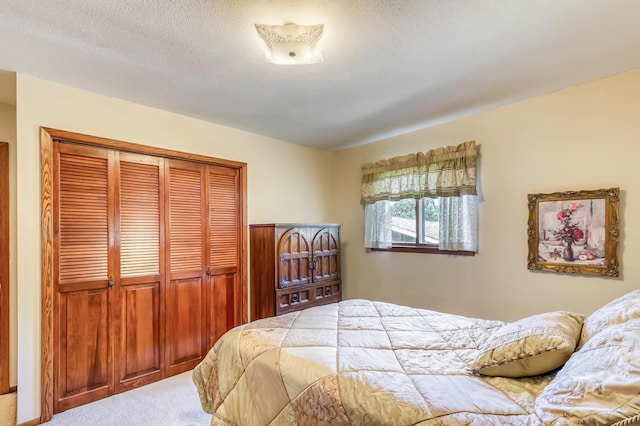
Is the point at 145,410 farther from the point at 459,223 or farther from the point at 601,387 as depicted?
the point at 459,223

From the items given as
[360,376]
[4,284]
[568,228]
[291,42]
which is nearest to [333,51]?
[291,42]

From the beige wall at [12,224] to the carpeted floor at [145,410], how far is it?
2.48ft

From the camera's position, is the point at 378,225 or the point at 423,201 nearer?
the point at 423,201

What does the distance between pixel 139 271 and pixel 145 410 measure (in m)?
1.07

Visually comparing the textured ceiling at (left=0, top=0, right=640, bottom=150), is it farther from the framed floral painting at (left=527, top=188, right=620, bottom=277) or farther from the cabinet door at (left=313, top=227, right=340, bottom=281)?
the cabinet door at (left=313, top=227, right=340, bottom=281)

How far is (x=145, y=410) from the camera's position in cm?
238

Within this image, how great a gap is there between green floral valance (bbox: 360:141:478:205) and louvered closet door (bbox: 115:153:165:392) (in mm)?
2329

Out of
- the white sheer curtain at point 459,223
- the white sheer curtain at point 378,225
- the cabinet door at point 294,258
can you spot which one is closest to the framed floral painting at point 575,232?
the white sheer curtain at point 459,223

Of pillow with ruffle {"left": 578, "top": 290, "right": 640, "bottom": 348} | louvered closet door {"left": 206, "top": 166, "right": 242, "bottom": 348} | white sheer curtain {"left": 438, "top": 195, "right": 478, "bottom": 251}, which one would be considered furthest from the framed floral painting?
louvered closet door {"left": 206, "top": 166, "right": 242, "bottom": 348}

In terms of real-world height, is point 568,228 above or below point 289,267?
above

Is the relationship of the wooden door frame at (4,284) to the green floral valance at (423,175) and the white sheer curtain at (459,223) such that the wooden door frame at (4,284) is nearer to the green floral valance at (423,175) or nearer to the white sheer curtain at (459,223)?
the green floral valance at (423,175)

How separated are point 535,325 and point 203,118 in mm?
3099

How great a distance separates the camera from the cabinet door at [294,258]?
329cm

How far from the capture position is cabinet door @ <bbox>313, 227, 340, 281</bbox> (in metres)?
3.66
